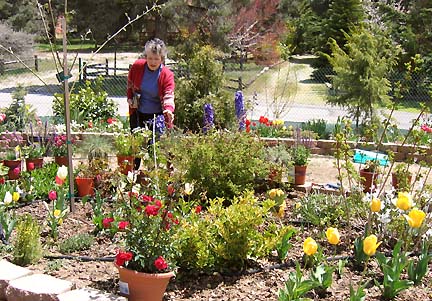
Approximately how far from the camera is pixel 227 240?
11.9 ft

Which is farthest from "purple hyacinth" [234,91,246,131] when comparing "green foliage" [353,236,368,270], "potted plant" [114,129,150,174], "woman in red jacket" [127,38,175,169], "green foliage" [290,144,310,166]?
"green foliage" [353,236,368,270]

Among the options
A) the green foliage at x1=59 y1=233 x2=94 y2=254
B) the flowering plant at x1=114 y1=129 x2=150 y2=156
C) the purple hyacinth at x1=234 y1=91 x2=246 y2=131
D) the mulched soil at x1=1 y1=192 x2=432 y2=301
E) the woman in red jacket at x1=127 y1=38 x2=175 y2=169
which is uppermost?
the woman in red jacket at x1=127 y1=38 x2=175 y2=169

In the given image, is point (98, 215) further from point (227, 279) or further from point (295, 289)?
point (295, 289)

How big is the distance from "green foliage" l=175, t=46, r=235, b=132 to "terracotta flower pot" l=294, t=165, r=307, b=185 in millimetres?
2281

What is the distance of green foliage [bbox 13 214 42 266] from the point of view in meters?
3.73

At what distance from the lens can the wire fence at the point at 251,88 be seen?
48.6 ft

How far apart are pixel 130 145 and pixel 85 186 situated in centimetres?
88

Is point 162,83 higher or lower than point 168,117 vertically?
higher

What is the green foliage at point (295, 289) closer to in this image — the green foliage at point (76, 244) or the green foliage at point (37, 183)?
the green foliage at point (76, 244)

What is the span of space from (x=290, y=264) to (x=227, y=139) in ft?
5.54

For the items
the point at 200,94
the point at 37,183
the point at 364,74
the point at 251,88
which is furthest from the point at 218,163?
the point at 251,88

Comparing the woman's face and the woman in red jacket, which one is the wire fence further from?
the woman's face

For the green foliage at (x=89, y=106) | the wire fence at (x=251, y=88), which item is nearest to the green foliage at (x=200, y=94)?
the green foliage at (x=89, y=106)

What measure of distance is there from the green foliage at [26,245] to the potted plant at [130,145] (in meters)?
1.97
